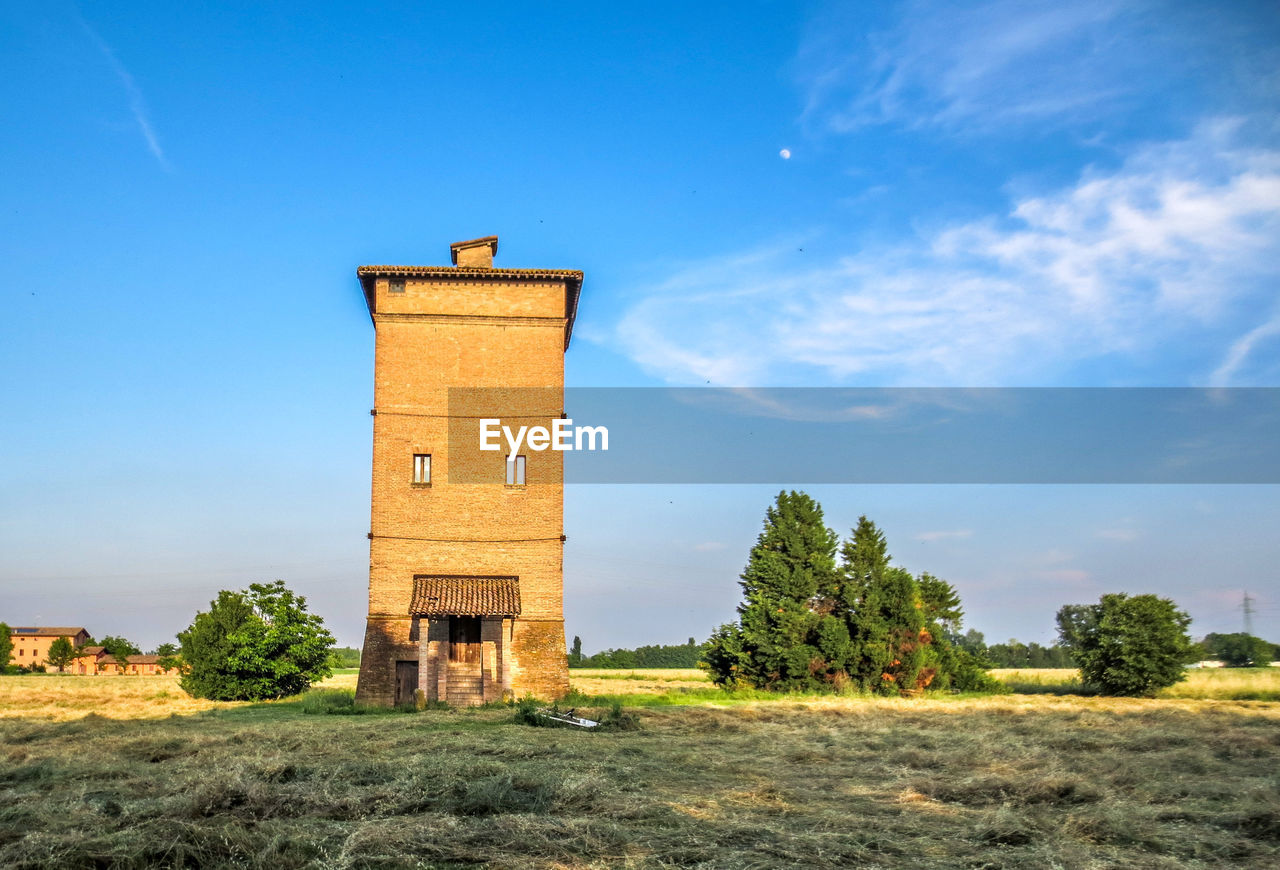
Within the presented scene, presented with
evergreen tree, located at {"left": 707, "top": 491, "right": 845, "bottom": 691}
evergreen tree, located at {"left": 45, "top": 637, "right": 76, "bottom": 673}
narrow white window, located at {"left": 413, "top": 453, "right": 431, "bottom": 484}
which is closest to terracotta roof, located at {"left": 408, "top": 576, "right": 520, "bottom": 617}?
narrow white window, located at {"left": 413, "top": 453, "right": 431, "bottom": 484}

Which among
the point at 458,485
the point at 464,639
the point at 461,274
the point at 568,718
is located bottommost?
the point at 568,718

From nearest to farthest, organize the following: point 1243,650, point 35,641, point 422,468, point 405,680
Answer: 1. point 405,680
2. point 422,468
3. point 1243,650
4. point 35,641

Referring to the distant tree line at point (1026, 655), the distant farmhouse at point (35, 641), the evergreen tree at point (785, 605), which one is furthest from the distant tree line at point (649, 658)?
the distant farmhouse at point (35, 641)

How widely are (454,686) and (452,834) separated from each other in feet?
51.1

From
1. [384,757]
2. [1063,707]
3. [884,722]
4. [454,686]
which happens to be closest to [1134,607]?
[1063,707]

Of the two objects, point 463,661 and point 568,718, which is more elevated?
point 463,661

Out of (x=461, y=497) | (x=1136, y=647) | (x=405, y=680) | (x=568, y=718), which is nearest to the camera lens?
(x=568, y=718)

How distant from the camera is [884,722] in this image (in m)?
16.7

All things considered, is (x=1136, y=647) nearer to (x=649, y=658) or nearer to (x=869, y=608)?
(x=869, y=608)

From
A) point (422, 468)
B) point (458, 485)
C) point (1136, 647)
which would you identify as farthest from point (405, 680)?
point (1136, 647)

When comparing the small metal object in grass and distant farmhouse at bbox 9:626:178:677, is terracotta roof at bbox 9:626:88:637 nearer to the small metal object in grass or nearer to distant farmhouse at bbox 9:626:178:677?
distant farmhouse at bbox 9:626:178:677

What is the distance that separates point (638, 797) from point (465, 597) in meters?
13.9

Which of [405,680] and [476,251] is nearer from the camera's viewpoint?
[405,680]

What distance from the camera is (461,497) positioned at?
2252cm
